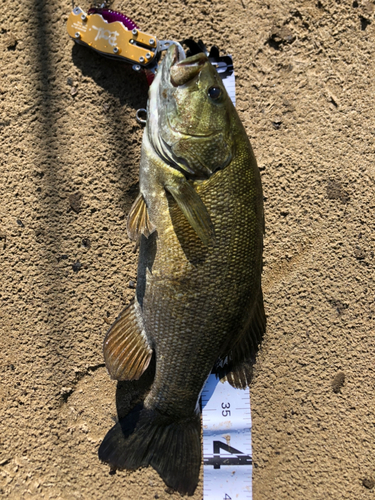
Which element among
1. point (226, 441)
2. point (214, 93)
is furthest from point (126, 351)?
point (214, 93)

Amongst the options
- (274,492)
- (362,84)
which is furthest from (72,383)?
(362,84)

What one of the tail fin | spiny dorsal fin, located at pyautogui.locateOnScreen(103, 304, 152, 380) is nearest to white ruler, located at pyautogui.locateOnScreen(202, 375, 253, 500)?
the tail fin

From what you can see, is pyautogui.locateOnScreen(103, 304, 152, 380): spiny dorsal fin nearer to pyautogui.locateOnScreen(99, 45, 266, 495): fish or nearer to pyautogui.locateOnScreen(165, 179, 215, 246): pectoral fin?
pyautogui.locateOnScreen(99, 45, 266, 495): fish

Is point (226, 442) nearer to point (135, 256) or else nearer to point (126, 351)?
point (126, 351)

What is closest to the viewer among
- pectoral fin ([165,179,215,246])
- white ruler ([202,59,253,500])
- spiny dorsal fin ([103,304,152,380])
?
pectoral fin ([165,179,215,246])

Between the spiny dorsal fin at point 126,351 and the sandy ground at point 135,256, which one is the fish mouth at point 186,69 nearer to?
the sandy ground at point 135,256

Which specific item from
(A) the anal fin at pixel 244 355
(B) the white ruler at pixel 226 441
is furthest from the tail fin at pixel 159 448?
(A) the anal fin at pixel 244 355

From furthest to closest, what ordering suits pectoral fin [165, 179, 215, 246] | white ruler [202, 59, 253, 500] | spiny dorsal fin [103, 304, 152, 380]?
1. white ruler [202, 59, 253, 500]
2. spiny dorsal fin [103, 304, 152, 380]
3. pectoral fin [165, 179, 215, 246]
